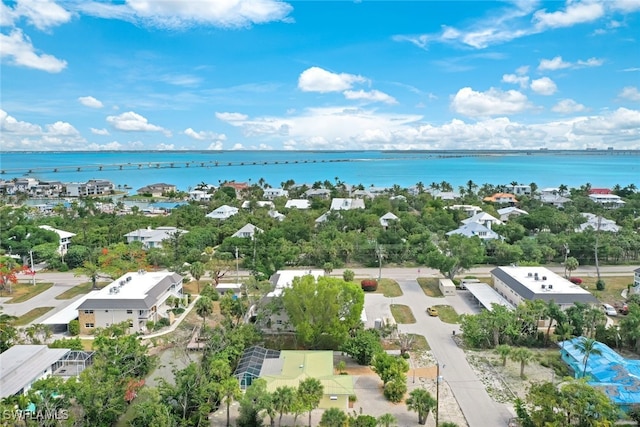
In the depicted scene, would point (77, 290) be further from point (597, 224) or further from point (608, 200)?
point (608, 200)

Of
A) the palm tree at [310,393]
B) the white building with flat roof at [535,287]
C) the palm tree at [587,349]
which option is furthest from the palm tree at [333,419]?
the white building with flat roof at [535,287]

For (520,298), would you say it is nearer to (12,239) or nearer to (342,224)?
(342,224)

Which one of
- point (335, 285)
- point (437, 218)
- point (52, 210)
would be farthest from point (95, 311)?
point (52, 210)

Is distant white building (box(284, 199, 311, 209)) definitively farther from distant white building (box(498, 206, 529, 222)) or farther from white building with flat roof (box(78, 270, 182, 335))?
white building with flat roof (box(78, 270, 182, 335))

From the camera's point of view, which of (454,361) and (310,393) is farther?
(454,361)

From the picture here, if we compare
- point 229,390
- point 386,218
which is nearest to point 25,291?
point 229,390
